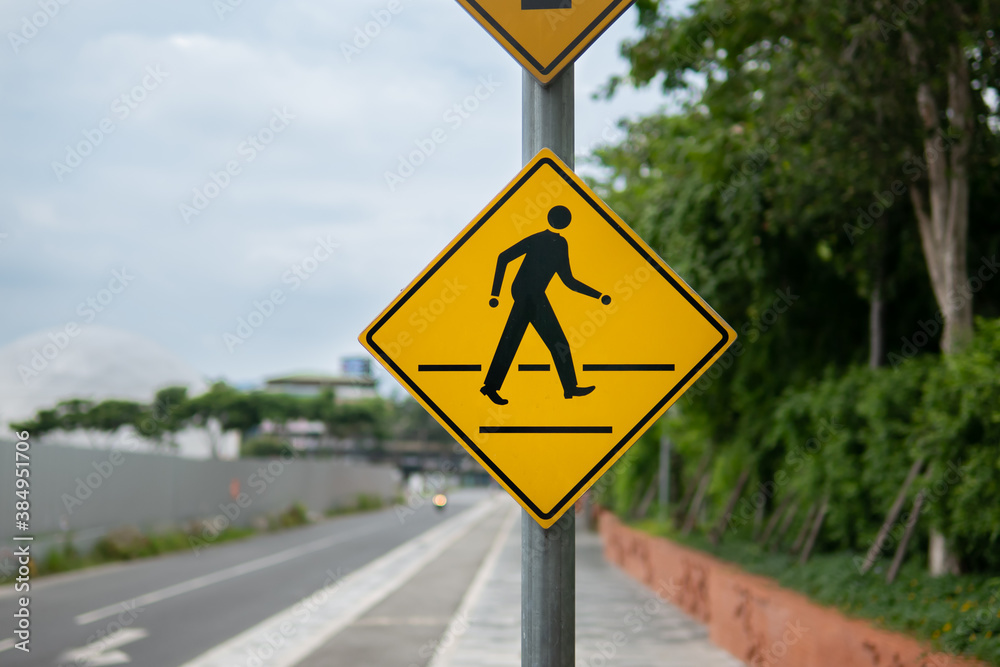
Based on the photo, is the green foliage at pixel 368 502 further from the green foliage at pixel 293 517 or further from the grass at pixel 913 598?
the grass at pixel 913 598

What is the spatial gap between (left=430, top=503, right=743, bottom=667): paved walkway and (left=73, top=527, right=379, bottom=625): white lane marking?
15.8 feet

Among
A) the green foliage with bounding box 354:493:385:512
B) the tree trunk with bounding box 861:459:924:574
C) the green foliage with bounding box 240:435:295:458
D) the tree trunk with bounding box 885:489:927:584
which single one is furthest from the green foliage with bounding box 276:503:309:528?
the tree trunk with bounding box 885:489:927:584

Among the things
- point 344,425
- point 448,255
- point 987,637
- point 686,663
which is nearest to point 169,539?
point 686,663

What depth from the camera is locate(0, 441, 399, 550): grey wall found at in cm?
1828

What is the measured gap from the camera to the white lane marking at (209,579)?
1331 centimetres

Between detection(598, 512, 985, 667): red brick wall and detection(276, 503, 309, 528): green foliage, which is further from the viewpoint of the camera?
detection(276, 503, 309, 528): green foliage

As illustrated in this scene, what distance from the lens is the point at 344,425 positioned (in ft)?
238

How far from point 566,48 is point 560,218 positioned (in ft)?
1.61

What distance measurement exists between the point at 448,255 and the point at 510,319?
10.0 inches

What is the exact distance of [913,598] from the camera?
7242mm

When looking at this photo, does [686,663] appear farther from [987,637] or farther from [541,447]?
[541,447]

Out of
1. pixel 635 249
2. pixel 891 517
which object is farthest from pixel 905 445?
pixel 635 249

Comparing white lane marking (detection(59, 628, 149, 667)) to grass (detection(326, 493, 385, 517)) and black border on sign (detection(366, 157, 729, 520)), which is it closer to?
black border on sign (detection(366, 157, 729, 520))

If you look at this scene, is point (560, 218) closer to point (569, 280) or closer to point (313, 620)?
point (569, 280)
